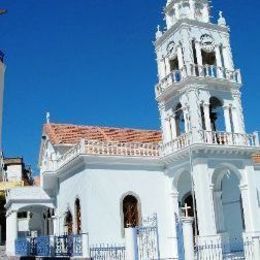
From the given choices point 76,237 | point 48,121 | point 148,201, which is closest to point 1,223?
point 48,121

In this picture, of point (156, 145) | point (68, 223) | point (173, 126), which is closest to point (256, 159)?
point (173, 126)

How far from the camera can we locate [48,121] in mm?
26594

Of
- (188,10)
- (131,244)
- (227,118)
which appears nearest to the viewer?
(131,244)

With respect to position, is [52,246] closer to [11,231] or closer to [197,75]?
[11,231]

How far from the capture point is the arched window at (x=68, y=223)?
22.1 m

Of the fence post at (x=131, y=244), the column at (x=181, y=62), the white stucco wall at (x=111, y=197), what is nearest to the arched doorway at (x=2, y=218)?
the white stucco wall at (x=111, y=197)

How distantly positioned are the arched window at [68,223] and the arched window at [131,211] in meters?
2.98

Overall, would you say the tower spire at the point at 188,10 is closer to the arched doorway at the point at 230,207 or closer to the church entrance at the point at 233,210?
the arched doorway at the point at 230,207

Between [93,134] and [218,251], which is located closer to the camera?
[218,251]

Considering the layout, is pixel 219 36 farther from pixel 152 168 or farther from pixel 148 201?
pixel 148 201

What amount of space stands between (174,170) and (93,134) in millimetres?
6032

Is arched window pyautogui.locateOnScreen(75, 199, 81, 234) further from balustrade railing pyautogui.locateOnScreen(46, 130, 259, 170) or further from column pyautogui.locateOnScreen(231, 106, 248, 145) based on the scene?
column pyautogui.locateOnScreen(231, 106, 248, 145)

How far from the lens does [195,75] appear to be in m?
20.7

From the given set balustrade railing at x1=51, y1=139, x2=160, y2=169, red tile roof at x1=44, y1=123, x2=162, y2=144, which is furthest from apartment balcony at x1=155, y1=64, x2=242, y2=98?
red tile roof at x1=44, y1=123, x2=162, y2=144
